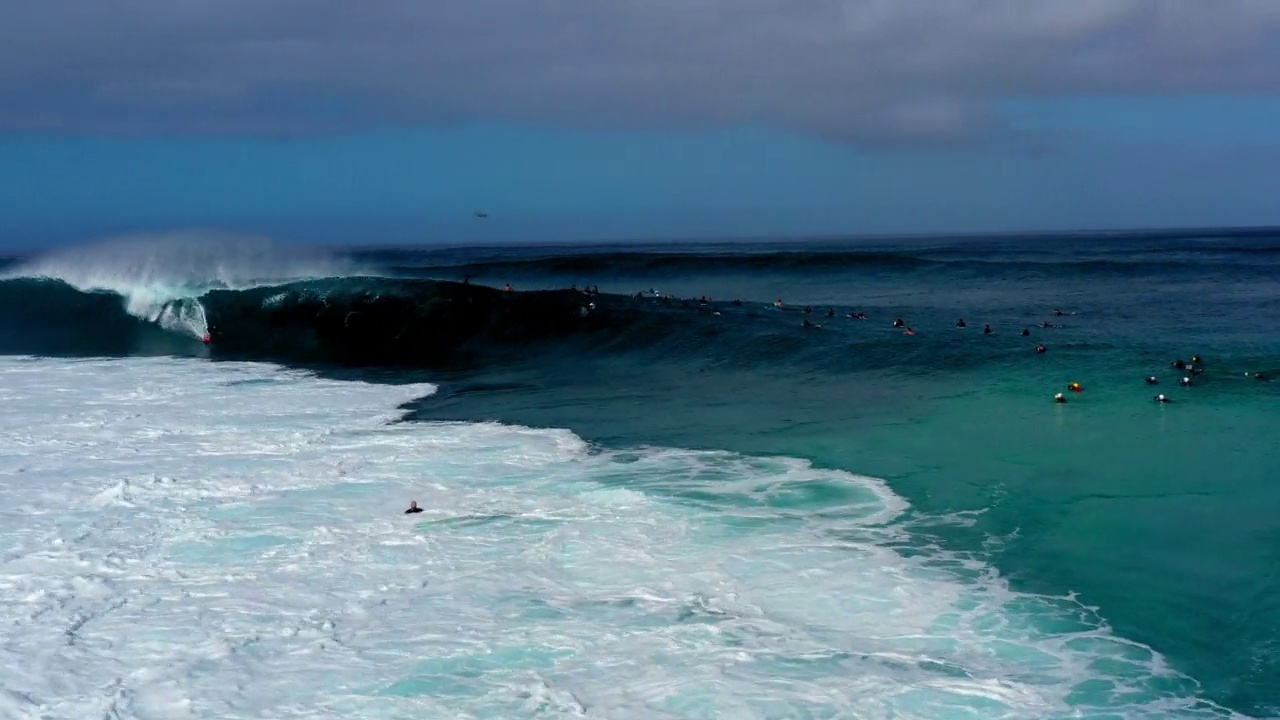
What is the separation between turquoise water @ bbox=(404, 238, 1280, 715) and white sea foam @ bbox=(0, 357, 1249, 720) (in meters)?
0.95

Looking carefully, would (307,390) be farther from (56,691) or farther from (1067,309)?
(1067,309)

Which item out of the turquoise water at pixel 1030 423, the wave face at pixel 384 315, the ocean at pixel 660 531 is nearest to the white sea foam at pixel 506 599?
the ocean at pixel 660 531

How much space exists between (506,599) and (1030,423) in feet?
41.4

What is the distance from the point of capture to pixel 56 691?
28.9 ft

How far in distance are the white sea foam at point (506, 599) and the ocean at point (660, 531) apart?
1.9 inches

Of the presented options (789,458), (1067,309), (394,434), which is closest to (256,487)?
(394,434)

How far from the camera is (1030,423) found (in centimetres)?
1966

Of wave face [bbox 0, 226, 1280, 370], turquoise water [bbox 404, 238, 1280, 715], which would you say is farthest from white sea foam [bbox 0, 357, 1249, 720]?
wave face [bbox 0, 226, 1280, 370]

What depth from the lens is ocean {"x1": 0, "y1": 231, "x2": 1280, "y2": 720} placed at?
903cm

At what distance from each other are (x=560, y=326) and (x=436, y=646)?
2501 cm

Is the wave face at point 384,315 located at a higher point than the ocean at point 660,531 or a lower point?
higher

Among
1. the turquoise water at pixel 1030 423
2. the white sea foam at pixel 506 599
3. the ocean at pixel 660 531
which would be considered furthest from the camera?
the turquoise water at pixel 1030 423

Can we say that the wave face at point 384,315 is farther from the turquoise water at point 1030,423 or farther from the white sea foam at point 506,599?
the white sea foam at point 506,599

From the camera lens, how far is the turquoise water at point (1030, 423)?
37.1 ft
